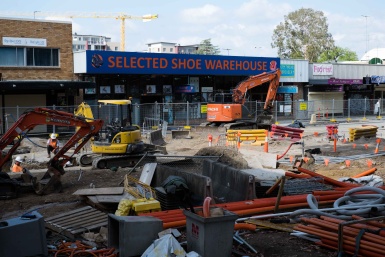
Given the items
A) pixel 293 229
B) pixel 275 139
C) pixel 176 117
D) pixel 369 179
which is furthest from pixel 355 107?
pixel 293 229

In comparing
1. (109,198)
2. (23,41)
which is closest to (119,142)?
(109,198)

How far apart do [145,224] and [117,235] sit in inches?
29.9

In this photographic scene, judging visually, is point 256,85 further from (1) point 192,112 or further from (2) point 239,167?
(2) point 239,167

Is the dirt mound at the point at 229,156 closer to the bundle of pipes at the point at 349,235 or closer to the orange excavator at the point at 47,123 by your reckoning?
the orange excavator at the point at 47,123

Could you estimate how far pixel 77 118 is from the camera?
17.1 meters

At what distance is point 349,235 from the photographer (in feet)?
28.9

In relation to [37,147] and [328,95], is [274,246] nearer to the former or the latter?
[37,147]

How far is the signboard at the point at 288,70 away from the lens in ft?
161

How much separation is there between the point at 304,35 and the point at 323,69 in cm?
3571

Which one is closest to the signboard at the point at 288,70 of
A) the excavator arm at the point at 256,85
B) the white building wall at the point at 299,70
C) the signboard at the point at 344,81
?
the white building wall at the point at 299,70

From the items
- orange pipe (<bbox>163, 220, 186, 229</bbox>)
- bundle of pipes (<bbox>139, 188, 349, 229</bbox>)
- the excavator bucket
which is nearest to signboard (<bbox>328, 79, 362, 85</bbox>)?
Answer: the excavator bucket

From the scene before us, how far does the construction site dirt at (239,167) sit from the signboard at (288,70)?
14759 mm

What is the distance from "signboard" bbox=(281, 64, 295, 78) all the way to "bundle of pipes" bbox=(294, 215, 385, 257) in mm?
40105

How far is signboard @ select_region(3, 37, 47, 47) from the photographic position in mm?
35469
